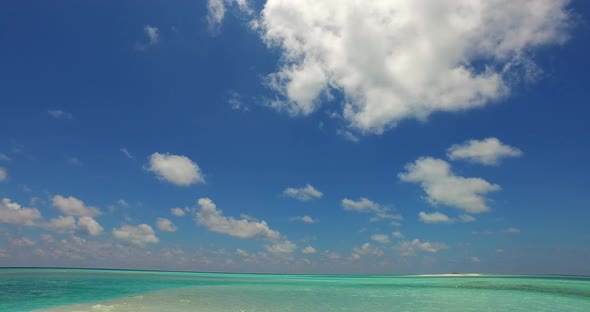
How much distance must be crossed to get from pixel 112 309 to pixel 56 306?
411 centimetres

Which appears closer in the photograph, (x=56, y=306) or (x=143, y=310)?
(x=143, y=310)

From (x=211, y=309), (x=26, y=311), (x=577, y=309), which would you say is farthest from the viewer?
(x=577, y=309)

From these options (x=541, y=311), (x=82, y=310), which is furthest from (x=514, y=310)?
(x=82, y=310)

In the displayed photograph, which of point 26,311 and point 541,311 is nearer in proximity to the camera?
point 26,311

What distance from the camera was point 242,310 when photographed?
781 inches

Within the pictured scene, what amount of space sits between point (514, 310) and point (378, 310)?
26.5 feet

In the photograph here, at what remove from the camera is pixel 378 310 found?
20.5 m

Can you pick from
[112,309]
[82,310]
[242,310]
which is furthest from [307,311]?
[82,310]

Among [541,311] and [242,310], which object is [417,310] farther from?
[242,310]

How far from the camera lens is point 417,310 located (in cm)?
2059

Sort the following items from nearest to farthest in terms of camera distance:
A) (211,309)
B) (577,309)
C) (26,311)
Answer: (26,311) < (211,309) < (577,309)

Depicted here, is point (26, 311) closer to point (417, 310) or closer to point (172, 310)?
point (172, 310)

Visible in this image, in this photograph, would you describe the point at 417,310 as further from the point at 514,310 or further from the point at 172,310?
the point at 172,310

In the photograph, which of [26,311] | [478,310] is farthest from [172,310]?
[478,310]
